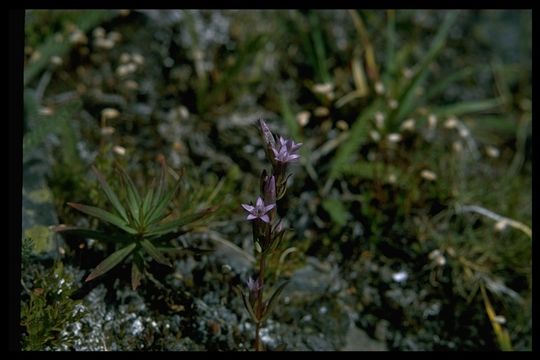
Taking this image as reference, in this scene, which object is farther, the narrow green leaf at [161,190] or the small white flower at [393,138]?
the small white flower at [393,138]

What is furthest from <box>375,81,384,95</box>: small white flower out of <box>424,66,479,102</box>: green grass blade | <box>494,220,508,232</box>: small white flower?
<box>494,220,508,232</box>: small white flower

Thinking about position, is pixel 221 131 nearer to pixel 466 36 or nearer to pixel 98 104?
pixel 98 104

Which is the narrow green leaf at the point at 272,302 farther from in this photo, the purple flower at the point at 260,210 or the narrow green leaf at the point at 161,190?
the narrow green leaf at the point at 161,190

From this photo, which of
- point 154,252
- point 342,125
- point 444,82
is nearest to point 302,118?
point 342,125

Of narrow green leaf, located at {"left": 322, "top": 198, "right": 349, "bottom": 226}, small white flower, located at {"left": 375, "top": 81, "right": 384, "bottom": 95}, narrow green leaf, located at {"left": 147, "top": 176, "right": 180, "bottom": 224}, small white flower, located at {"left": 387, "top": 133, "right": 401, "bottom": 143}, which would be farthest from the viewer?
small white flower, located at {"left": 375, "top": 81, "right": 384, "bottom": 95}

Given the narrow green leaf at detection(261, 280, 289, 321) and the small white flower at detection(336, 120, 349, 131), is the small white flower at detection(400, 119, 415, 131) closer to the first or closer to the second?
the small white flower at detection(336, 120, 349, 131)

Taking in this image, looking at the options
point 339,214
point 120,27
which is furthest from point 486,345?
Answer: point 120,27

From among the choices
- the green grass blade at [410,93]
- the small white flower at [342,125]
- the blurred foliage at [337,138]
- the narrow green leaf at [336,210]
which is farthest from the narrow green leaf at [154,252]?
the green grass blade at [410,93]
